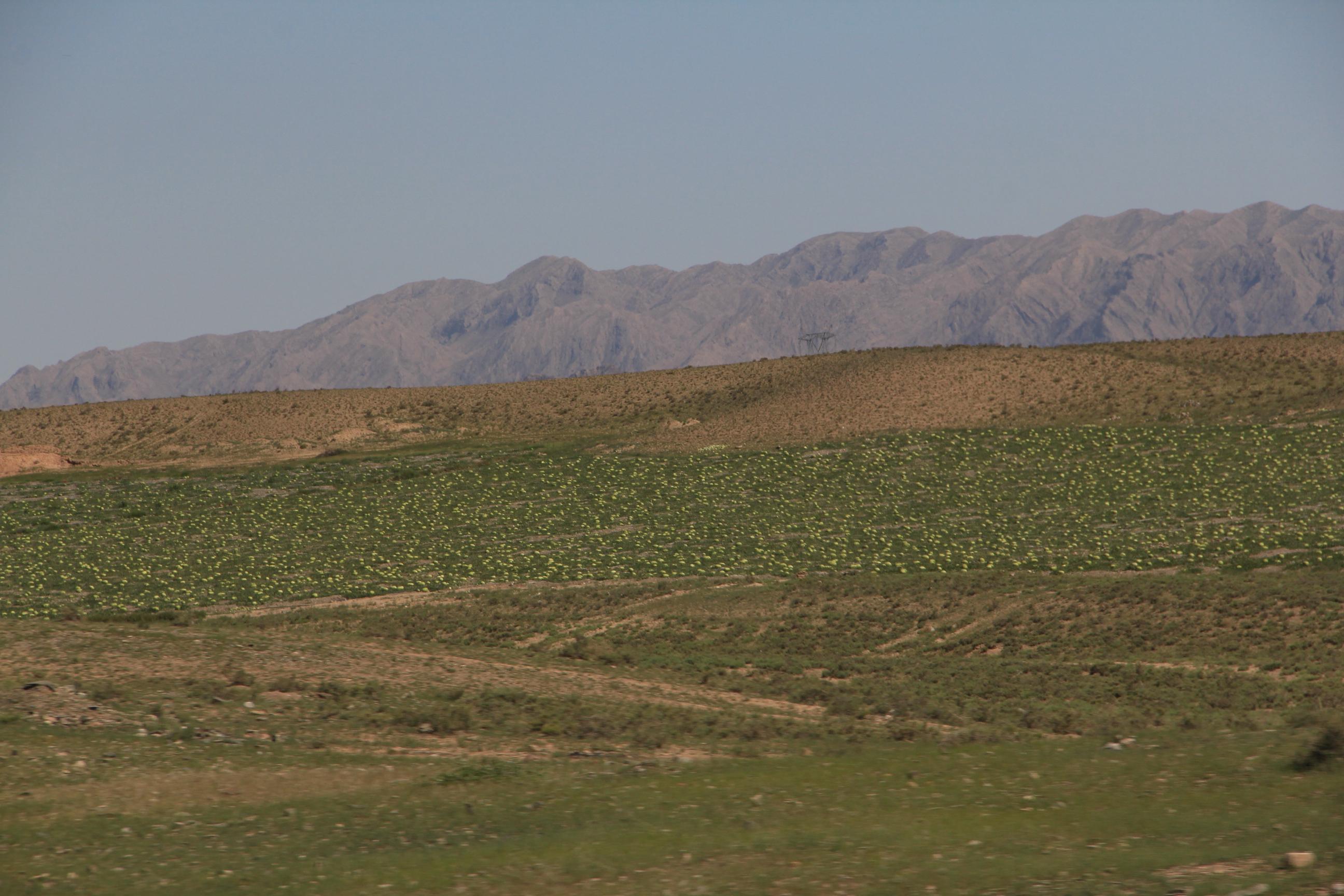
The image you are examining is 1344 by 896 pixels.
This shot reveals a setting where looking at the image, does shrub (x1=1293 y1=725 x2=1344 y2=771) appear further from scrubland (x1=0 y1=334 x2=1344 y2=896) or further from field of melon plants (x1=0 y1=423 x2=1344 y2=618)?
field of melon plants (x1=0 y1=423 x2=1344 y2=618)

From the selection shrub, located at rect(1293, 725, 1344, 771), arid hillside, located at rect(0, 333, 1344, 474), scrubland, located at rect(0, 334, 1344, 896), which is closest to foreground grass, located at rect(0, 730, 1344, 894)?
scrubland, located at rect(0, 334, 1344, 896)

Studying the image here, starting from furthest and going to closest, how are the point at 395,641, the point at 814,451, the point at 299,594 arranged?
the point at 814,451 → the point at 299,594 → the point at 395,641

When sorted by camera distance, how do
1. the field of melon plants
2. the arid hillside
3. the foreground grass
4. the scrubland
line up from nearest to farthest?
the foreground grass → the scrubland → the field of melon plants → the arid hillside

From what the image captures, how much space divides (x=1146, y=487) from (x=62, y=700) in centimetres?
4170

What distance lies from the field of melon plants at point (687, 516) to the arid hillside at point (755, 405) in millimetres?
6873

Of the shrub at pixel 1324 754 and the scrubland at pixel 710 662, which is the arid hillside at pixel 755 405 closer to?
the scrubland at pixel 710 662

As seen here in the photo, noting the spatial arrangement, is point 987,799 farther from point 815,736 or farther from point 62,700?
point 62,700

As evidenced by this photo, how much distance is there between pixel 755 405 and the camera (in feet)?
268

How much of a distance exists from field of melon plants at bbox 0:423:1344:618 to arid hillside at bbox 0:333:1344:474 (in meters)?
6.87

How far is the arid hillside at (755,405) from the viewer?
71.7 meters

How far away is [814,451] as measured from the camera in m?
64.9

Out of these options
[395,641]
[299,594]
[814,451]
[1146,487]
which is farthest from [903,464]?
[395,641]

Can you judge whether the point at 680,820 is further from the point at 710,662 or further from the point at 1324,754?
the point at 710,662

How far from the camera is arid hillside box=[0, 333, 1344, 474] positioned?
235 ft
